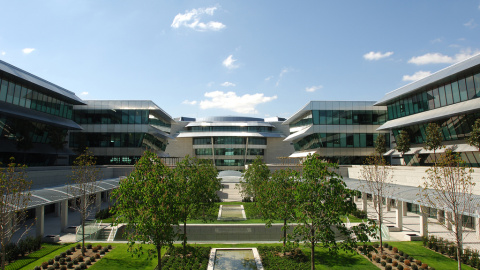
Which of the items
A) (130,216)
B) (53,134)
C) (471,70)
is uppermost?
(471,70)

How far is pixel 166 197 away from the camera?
1562cm

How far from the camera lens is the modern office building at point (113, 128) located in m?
58.4

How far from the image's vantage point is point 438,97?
3788 centimetres

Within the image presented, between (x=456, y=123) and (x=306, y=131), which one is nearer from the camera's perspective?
(x=456, y=123)

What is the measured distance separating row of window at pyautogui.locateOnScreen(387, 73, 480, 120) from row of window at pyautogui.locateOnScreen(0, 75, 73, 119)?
52.2m

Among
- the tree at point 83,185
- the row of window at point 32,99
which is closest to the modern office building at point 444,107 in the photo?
the tree at point 83,185

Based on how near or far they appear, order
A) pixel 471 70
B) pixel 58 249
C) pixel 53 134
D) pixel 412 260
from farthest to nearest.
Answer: pixel 53 134, pixel 471 70, pixel 58 249, pixel 412 260

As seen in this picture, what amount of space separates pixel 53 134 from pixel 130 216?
36.8 m

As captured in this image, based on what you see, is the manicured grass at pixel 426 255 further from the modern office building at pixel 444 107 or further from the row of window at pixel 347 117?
the row of window at pixel 347 117

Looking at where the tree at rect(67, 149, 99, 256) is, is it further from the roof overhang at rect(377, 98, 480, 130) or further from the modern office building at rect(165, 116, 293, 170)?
the modern office building at rect(165, 116, 293, 170)

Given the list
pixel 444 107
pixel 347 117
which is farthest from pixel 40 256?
pixel 347 117

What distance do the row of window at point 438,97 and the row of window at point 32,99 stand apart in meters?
52.2

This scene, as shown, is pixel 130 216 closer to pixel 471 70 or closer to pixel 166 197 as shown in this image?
pixel 166 197

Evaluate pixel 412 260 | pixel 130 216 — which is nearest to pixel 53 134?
pixel 130 216
